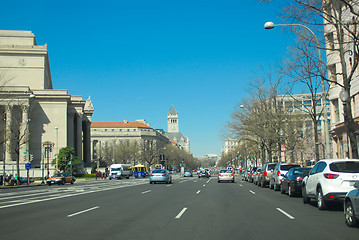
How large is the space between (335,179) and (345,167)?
0.66 meters

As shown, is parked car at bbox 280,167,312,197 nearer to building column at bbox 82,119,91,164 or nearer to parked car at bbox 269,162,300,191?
parked car at bbox 269,162,300,191

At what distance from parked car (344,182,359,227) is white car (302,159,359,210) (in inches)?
102

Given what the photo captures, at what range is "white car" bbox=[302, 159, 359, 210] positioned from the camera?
41.1ft

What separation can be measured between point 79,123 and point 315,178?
249ft

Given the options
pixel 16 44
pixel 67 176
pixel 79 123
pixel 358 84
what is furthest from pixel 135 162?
pixel 358 84

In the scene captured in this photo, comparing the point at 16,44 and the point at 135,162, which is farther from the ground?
the point at 16,44

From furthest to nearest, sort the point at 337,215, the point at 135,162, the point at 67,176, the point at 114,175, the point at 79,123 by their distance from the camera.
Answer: the point at 135,162
the point at 79,123
the point at 114,175
the point at 67,176
the point at 337,215

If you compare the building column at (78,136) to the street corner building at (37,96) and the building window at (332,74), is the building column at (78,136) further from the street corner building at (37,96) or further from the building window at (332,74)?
the building window at (332,74)

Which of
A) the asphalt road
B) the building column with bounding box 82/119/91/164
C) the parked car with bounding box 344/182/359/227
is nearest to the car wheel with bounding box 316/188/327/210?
the asphalt road

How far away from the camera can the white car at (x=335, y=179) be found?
12516 mm

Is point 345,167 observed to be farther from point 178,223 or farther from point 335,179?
point 178,223

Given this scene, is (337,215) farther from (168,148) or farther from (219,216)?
(168,148)

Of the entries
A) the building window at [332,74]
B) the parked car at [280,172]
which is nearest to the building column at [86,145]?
the building window at [332,74]

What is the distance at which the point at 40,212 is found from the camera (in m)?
14.1
